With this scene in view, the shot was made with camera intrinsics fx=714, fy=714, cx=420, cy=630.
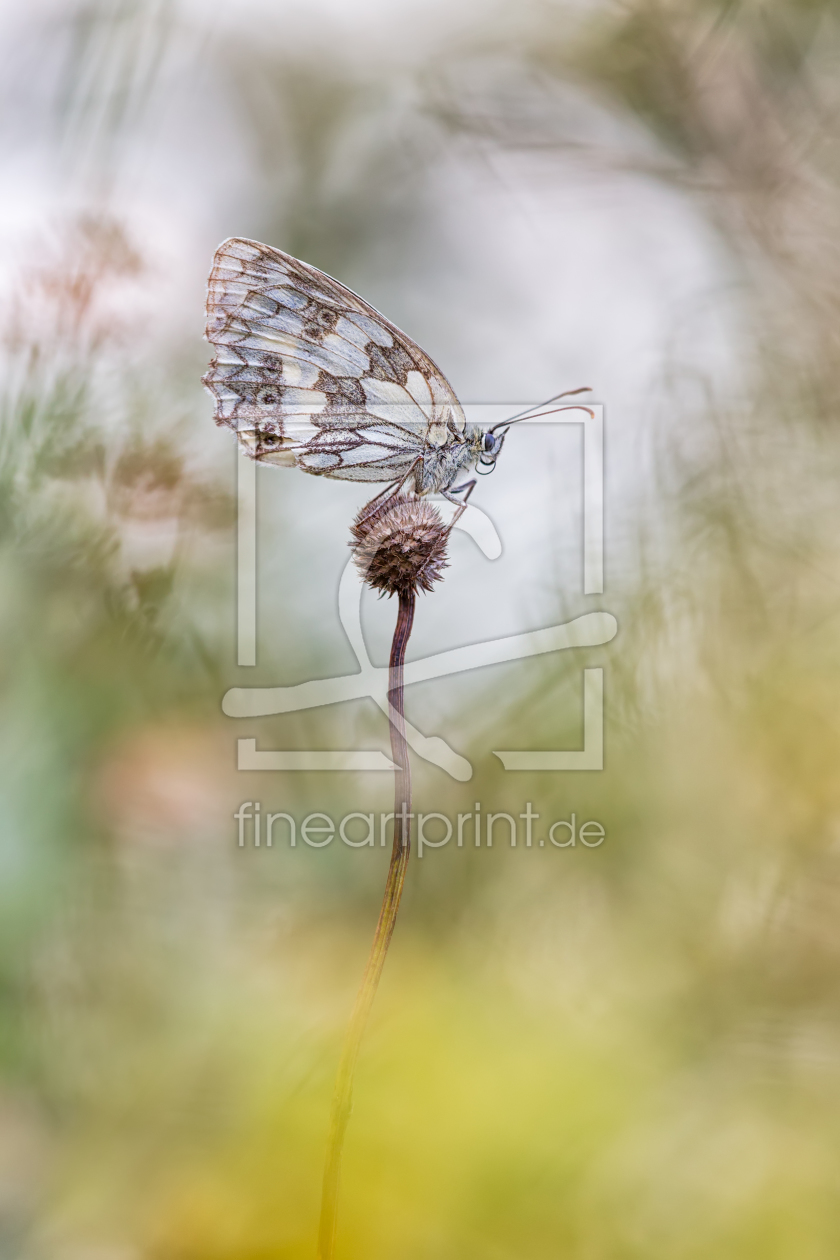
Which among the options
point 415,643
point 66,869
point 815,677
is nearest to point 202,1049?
point 66,869

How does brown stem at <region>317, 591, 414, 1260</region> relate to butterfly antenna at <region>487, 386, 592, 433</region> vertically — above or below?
below

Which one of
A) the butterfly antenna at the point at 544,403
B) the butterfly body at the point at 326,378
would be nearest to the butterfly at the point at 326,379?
the butterfly body at the point at 326,378

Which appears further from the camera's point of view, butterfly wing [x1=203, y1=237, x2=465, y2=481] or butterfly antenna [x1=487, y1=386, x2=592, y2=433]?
butterfly antenna [x1=487, y1=386, x2=592, y2=433]

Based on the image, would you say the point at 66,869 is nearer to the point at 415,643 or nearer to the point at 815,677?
the point at 415,643

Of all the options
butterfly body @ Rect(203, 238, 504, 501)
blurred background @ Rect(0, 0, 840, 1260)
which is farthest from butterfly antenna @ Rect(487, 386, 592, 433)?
butterfly body @ Rect(203, 238, 504, 501)

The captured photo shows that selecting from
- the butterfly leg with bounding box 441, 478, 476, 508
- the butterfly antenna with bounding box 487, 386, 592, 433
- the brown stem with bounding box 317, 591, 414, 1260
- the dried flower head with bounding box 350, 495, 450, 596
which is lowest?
the brown stem with bounding box 317, 591, 414, 1260

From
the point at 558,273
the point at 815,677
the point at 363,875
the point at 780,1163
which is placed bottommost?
the point at 780,1163

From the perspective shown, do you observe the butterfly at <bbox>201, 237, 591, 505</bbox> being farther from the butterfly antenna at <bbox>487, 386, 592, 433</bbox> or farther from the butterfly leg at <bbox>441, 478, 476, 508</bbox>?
the butterfly antenna at <bbox>487, 386, 592, 433</bbox>
